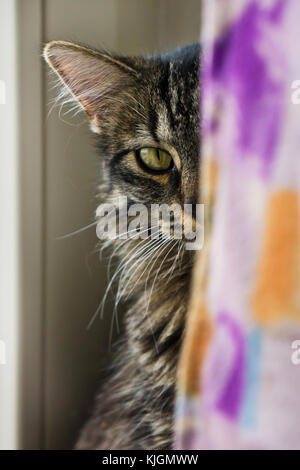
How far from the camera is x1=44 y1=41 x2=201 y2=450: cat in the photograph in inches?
27.3

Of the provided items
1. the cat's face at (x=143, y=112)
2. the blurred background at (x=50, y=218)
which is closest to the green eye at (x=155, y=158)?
the cat's face at (x=143, y=112)

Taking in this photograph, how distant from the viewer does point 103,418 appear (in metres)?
0.88

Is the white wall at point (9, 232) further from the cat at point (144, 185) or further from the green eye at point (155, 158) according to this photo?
the green eye at point (155, 158)

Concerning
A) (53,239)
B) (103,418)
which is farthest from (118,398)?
(53,239)

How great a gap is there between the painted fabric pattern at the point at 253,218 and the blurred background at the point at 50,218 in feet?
0.62

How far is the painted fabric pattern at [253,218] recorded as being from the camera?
578mm

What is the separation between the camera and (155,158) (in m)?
0.72

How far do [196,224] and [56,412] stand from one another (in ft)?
1.54

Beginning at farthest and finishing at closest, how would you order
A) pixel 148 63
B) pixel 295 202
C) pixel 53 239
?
pixel 53 239
pixel 148 63
pixel 295 202

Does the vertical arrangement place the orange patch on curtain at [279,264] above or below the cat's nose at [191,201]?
below

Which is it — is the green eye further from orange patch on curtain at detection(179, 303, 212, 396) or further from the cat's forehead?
orange patch on curtain at detection(179, 303, 212, 396)

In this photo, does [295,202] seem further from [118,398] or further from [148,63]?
[118,398]

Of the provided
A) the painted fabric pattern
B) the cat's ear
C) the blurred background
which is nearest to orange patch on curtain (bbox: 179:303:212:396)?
the painted fabric pattern

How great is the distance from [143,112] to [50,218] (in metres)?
0.25
